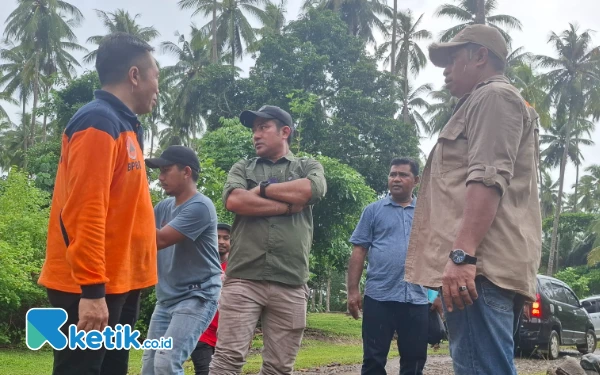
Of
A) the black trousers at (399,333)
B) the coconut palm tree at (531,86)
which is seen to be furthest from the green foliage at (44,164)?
the coconut palm tree at (531,86)

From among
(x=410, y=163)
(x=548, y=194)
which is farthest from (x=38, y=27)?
(x=548, y=194)

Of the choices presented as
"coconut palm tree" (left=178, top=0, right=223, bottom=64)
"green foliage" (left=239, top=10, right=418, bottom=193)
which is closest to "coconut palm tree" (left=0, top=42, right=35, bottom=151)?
"coconut palm tree" (left=178, top=0, right=223, bottom=64)

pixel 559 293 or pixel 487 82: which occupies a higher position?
pixel 487 82

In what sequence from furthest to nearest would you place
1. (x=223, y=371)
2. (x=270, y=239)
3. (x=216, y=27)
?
(x=216, y=27), (x=270, y=239), (x=223, y=371)

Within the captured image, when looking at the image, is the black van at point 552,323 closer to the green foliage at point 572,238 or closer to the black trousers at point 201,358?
the black trousers at point 201,358

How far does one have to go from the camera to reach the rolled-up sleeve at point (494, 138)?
2.68 meters

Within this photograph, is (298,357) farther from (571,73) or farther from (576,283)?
(571,73)

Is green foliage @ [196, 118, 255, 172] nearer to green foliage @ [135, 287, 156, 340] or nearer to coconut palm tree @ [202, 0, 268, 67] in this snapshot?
green foliage @ [135, 287, 156, 340]

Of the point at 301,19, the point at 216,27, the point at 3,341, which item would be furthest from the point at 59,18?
the point at 3,341

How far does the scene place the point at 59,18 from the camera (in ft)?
125

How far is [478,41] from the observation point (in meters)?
3.01

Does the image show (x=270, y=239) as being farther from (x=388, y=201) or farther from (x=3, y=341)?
(x=3, y=341)

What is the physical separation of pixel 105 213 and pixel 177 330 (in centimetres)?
173

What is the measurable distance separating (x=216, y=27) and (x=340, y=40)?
37.0ft
